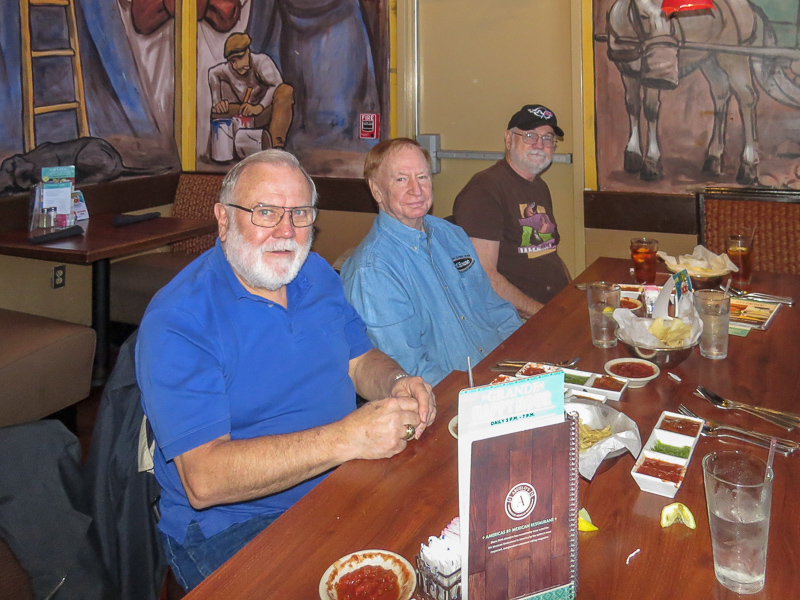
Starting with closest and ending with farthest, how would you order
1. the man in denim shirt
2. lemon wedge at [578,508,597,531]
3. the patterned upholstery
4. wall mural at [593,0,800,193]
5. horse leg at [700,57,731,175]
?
1. lemon wedge at [578,508,597,531]
2. the man in denim shirt
3. wall mural at [593,0,800,193]
4. horse leg at [700,57,731,175]
5. the patterned upholstery

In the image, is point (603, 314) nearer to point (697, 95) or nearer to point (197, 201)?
point (697, 95)

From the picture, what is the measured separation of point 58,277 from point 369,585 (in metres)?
3.84

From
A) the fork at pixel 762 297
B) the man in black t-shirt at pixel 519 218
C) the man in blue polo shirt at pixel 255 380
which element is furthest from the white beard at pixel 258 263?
the fork at pixel 762 297

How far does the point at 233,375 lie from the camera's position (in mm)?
1498

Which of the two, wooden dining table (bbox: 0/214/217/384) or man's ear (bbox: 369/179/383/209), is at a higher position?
man's ear (bbox: 369/179/383/209)

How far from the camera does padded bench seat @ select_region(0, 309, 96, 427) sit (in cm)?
295

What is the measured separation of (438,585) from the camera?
941 millimetres

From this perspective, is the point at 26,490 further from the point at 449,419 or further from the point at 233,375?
the point at 449,419

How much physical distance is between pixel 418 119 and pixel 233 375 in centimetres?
340

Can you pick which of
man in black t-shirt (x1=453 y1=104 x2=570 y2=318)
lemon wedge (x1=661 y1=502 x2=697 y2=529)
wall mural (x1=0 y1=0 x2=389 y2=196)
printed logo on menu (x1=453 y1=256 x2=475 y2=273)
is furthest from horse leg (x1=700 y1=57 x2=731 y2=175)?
lemon wedge (x1=661 y1=502 x2=697 y2=529)

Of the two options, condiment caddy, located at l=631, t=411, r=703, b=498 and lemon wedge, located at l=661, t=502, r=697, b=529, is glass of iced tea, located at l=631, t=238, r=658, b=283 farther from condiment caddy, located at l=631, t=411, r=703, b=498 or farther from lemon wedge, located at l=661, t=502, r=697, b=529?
lemon wedge, located at l=661, t=502, r=697, b=529

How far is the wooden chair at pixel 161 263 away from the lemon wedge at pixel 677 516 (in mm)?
3475

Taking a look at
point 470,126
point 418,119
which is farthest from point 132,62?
point 470,126

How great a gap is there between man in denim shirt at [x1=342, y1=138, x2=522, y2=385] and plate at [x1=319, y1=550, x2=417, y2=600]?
101cm
